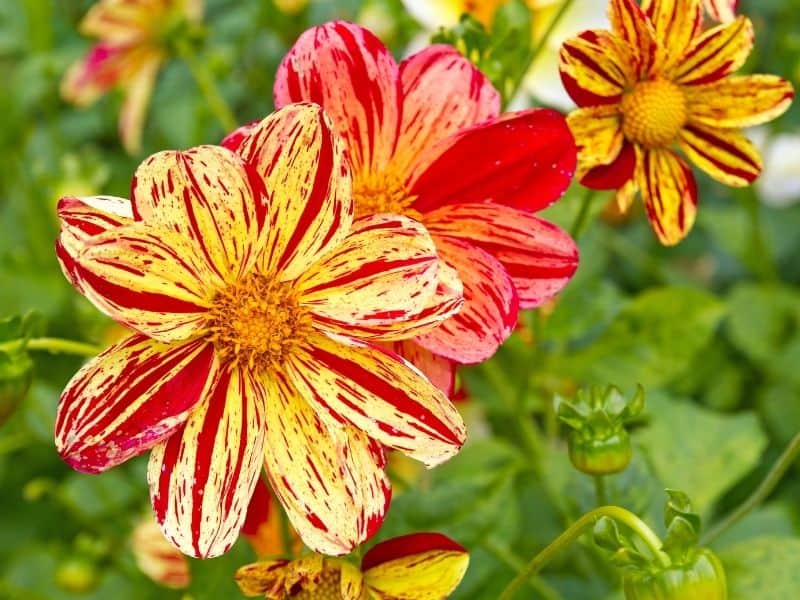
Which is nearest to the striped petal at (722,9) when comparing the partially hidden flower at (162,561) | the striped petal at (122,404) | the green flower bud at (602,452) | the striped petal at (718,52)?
the striped petal at (718,52)

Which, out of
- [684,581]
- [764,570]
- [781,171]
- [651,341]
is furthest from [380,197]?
[781,171]

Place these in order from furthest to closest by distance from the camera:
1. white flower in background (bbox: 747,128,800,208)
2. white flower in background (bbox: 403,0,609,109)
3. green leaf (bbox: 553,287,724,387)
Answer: white flower in background (bbox: 747,128,800,208) < green leaf (bbox: 553,287,724,387) < white flower in background (bbox: 403,0,609,109)

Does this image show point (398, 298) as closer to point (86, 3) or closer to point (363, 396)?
point (363, 396)

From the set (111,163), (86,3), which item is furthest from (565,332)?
(86,3)

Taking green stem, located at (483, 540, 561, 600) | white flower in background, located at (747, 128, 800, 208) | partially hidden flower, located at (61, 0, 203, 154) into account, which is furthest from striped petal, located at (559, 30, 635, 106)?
white flower in background, located at (747, 128, 800, 208)

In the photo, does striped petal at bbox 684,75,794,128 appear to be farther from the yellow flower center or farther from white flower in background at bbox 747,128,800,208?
white flower in background at bbox 747,128,800,208

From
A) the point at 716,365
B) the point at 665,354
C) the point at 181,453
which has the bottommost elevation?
the point at 716,365

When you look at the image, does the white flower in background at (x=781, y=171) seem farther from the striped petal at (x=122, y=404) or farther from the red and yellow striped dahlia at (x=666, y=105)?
the striped petal at (x=122, y=404)

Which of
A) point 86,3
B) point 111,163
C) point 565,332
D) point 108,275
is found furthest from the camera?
point 86,3
